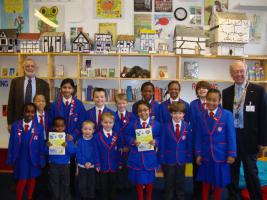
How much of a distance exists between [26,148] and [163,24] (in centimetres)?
334

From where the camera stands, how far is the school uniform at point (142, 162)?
330 centimetres

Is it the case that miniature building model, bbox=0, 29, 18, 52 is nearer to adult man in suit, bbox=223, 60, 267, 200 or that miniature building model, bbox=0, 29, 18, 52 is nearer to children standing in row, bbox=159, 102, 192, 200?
children standing in row, bbox=159, 102, 192, 200

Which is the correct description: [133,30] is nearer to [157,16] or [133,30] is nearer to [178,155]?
[157,16]

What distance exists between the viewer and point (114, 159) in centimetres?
341

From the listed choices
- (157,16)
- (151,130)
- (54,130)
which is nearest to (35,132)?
(54,130)

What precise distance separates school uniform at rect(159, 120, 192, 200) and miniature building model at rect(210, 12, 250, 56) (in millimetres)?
2139

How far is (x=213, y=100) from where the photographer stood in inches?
126

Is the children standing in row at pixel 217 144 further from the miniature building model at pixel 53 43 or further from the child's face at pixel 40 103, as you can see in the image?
the miniature building model at pixel 53 43

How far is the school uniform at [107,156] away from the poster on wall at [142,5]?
2832 millimetres

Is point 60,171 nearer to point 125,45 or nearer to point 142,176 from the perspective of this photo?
point 142,176

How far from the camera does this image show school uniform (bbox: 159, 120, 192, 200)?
3.35 metres

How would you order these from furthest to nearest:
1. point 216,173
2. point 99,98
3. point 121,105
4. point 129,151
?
point 121,105, point 99,98, point 129,151, point 216,173

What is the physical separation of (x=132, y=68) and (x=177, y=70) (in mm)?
807

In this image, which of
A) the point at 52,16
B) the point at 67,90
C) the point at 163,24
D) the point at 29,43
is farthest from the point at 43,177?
the point at 163,24
